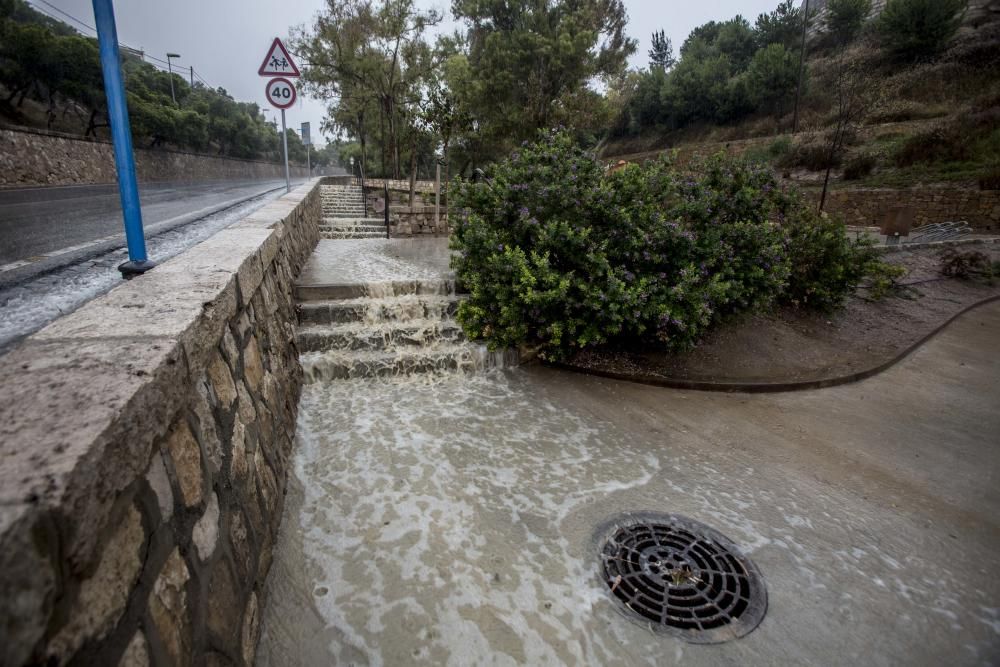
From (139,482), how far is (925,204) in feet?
68.8

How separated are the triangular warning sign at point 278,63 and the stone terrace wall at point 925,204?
15711mm

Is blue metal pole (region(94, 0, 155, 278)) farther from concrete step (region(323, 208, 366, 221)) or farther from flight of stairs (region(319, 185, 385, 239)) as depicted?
concrete step (region(323, 208, 366, 221))

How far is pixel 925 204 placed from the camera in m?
15.4

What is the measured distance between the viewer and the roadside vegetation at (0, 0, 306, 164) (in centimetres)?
1872


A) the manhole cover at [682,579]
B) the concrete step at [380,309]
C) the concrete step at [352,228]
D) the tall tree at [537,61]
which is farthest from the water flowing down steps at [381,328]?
the tall tree at [537,61]

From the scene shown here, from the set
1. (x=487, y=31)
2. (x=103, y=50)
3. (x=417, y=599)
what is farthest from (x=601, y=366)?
(x=487, y=31)

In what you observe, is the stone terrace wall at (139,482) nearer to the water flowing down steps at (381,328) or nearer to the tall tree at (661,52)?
the water flowing down steps at (381,328)

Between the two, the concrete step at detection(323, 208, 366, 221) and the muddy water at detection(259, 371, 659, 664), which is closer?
the muddy water at detection(259, 371, 659, 664)

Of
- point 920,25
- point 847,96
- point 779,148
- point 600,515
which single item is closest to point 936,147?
point 779,148

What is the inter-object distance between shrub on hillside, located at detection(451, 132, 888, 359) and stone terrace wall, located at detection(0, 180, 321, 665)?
2.72 meters

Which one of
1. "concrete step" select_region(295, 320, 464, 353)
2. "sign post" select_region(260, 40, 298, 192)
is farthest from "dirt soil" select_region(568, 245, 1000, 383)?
"sign post" select_region(260, 40, 298, 192)

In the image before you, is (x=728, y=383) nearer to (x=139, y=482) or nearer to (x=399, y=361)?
(x=399, y=361)

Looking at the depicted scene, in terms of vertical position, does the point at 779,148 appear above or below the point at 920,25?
below

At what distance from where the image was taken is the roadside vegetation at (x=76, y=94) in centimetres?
1872
